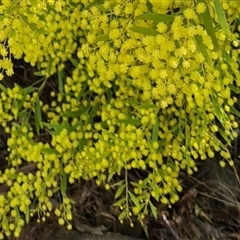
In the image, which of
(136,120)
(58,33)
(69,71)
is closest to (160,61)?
(136,120)

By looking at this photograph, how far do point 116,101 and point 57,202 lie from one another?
1.56 ft

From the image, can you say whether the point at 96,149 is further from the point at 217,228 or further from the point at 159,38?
the point at 217,228

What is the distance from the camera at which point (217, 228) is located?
1.62m

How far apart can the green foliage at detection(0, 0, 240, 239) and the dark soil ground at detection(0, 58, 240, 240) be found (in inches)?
3.7

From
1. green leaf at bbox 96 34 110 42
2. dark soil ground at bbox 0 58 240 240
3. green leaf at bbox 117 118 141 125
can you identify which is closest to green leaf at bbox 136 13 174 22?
green leaf at bbox 96 34 110 42

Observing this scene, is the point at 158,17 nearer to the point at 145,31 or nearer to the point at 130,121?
the point at 145,31

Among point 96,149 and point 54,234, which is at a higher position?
point 96,149

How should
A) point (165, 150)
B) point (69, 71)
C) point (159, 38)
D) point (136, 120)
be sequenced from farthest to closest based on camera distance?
point (69, 71) → point (165, 150) → point (136, 120) → point (159, 38)

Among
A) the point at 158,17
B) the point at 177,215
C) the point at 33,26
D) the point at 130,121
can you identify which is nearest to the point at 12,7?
the point at 33,26

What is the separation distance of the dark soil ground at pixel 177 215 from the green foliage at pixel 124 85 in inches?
3.7

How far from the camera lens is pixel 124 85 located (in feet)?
4.35

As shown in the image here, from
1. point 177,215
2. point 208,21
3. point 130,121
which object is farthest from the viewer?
point 177,215

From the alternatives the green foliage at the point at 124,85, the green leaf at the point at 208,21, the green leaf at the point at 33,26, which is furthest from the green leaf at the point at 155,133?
the green leaf at the point at 208,21

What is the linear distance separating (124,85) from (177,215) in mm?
477
